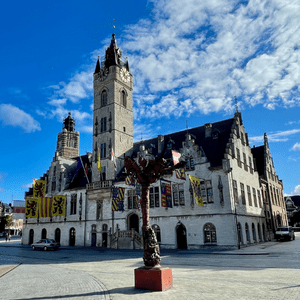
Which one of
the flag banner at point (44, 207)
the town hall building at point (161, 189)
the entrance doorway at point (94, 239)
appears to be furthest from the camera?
the flag banner at point (44, 207)

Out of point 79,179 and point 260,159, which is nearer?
point 260,159

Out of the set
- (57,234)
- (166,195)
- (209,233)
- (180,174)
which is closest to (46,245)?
(57,234)

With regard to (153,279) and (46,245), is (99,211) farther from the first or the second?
(153,279)

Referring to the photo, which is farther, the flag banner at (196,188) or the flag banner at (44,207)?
the flag banner at (44,207)

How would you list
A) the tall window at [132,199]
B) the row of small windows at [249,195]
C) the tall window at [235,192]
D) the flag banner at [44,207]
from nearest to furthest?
the tall window at [235,192] < the row of small windows at [249,195] < the tall window at [132,199] < the flag banner at [44,207]

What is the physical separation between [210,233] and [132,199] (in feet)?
38.5

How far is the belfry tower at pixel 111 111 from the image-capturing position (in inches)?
1615

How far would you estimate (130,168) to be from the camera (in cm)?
1203

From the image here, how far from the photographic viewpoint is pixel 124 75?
4569 cm

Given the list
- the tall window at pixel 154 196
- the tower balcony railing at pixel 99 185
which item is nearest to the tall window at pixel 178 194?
the tall window at pixel 154 196

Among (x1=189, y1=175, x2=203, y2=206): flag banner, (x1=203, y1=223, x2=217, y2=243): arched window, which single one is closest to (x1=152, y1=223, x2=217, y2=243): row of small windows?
(x1=203, y1=223, x2=217, y2=243): arched window

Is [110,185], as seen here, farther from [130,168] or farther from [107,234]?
[130,168]

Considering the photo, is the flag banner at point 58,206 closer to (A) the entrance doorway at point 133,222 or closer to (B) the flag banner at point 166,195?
(A) the entrance doorway at point 133,222

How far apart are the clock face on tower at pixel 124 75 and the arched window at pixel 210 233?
91.7ft
